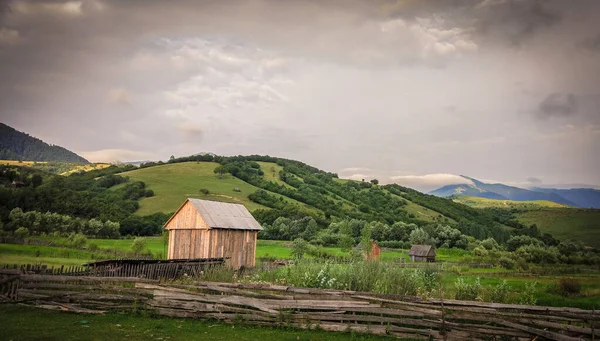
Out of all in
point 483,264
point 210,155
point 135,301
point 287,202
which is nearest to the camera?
point 135,301

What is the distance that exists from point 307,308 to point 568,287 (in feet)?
84.9

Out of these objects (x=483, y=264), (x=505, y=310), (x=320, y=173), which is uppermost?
(x=320, y=173)

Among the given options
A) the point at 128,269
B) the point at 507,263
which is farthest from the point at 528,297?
the point at 507,263

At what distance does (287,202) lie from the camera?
120m

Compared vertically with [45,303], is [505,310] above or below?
above

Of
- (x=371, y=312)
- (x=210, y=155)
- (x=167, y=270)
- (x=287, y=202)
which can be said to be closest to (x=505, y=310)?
(x=371, y=312)

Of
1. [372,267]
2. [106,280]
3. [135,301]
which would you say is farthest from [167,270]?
[372,267]

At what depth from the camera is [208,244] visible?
3219 cm

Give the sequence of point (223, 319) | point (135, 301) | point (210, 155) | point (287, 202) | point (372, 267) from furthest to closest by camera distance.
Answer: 1. point (210, 155)
2. point (287, 202)
3. point (372, 267)
4. point (135, 301)
5. point (223, 319)

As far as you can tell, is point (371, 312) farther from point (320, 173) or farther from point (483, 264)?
point (320, 173)

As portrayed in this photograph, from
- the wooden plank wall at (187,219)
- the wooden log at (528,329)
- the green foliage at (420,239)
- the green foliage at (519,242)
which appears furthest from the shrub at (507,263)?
the wooden log at (528,329)

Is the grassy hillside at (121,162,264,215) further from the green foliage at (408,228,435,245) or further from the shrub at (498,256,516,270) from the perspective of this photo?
the shrub at (498,256,516,270)

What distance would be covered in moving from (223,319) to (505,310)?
27.9ft

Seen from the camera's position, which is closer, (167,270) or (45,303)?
(45,303)
